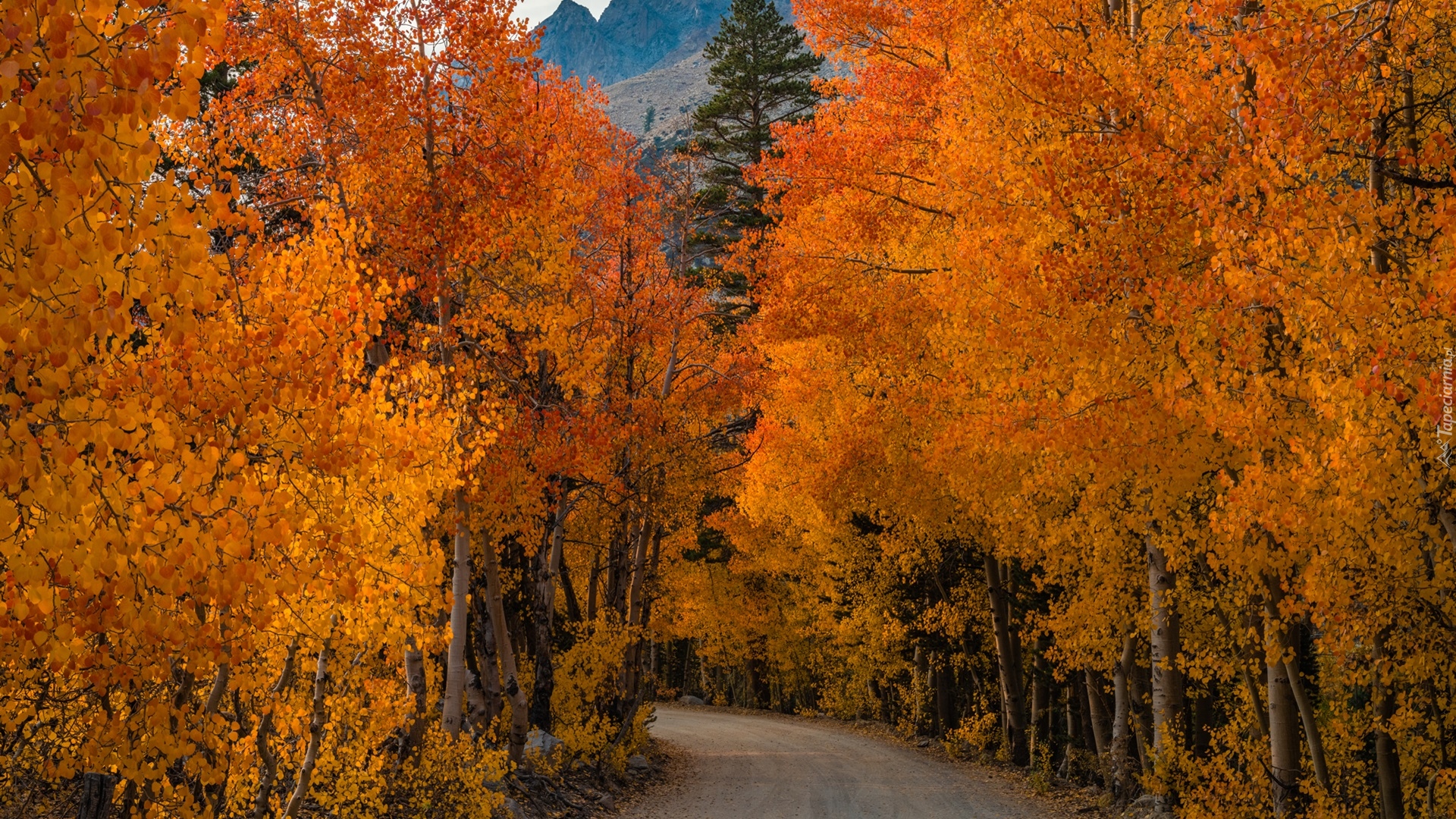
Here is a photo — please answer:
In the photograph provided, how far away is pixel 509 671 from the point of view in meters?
12.3

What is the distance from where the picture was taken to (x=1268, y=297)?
653 centimetres

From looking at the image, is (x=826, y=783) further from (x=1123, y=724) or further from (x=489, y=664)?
(x=489, y=664)

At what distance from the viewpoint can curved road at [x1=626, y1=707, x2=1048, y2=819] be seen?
13141mm

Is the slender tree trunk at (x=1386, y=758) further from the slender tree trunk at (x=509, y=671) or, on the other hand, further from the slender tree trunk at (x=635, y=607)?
the slender tree trunk at (x=635, y=607)

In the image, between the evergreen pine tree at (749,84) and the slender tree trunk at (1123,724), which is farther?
the evergreen pine tree at (749,84)

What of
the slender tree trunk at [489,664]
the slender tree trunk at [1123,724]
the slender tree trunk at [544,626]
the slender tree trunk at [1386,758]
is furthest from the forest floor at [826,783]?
the slender tree trunk at [1386,758]

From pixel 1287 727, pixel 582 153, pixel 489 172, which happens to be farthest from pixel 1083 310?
pixel 582 153

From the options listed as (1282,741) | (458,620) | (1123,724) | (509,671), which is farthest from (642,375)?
(1282,741)

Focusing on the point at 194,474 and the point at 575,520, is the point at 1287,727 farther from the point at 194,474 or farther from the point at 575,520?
the point at 575,520

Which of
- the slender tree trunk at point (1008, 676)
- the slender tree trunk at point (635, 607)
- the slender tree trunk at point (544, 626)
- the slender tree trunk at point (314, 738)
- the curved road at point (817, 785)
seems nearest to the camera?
the slender tree trunk at point (314, 738)

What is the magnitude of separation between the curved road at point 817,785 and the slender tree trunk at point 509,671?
5.97ft

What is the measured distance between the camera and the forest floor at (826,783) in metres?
13.2

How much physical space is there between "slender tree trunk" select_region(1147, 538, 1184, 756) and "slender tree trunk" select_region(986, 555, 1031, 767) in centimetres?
591

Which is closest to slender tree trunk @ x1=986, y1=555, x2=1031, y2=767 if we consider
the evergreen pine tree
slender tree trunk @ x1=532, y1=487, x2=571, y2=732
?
slender tree trunk @ x1=532, y1=487, x2=571, y2=732
